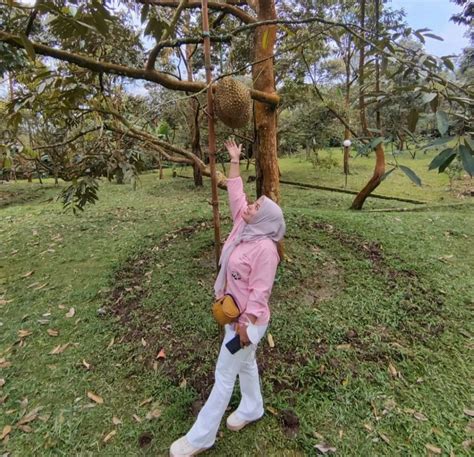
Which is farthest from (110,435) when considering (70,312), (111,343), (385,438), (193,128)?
(193,128)

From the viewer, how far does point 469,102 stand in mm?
785

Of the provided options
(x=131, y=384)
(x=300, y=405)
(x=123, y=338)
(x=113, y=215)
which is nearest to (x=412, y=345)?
(x=300, y=405)

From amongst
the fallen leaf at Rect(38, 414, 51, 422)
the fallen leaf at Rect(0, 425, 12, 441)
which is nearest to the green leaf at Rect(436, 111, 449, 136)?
the fallen leaf at Rect(38, 414, 51, 422)

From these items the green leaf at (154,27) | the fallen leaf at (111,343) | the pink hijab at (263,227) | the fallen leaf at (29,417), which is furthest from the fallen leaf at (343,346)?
the green leaf at (154,27)

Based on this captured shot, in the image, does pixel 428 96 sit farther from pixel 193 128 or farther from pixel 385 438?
pixel 193 128

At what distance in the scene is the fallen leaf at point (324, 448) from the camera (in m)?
1.59

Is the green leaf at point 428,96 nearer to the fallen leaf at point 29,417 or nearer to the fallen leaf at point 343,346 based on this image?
the fallen leaf at point 343,346

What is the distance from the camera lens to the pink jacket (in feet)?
4.58

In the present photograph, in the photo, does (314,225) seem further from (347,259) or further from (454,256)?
(454,256)

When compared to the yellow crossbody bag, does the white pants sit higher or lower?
lower

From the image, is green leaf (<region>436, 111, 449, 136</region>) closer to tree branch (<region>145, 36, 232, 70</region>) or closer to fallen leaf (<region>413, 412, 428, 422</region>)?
tree branch (<region>145, 36, 232, 70</region>)

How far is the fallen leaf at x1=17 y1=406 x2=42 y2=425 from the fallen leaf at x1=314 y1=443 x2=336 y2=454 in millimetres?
1513

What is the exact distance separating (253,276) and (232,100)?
73 cm

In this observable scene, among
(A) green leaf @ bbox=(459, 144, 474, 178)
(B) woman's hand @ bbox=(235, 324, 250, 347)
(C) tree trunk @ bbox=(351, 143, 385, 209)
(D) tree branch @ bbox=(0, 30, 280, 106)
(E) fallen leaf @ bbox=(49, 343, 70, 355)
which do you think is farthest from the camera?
(C) tree trunk @ bbox=(351, 143, 385, 209)
